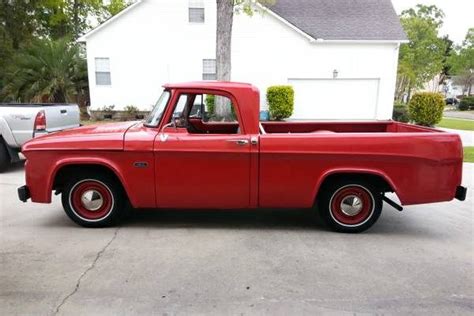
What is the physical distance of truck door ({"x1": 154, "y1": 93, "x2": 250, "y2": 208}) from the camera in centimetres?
481

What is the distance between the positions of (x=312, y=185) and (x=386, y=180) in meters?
0.88

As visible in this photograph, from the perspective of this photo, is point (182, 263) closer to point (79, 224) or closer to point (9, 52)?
point (79, 224)

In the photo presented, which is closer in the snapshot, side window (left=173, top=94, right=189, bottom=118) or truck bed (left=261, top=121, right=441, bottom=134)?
side window (left=173, top=94, right=189, bottom=118)

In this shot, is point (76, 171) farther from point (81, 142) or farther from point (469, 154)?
point (469, 154)

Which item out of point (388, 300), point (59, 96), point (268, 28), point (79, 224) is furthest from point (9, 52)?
point (388, 300)

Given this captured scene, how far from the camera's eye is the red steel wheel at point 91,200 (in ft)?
16.6

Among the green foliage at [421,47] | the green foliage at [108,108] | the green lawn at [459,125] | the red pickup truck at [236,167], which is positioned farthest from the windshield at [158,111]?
the green foliage at [421,47]

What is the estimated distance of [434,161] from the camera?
15.5 ft

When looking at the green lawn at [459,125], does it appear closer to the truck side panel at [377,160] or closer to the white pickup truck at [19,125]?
the truck side panel at [377,160]

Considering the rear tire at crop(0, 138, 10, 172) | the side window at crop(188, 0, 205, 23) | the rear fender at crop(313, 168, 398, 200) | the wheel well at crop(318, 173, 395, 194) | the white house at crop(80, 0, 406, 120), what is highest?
the side window at crop(188, 0, 205, 23)

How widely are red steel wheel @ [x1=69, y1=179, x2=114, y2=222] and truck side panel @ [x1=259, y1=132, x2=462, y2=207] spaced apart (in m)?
1.99

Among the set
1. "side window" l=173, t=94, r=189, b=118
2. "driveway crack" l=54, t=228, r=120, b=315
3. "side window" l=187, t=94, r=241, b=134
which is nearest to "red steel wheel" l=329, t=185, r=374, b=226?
→ "side window" l=187, t=94, r=241, b=134

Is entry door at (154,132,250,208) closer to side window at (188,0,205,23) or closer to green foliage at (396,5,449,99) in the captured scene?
side window at (188,0,205,23)

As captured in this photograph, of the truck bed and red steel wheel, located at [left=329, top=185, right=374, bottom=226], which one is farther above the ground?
the truck bed
